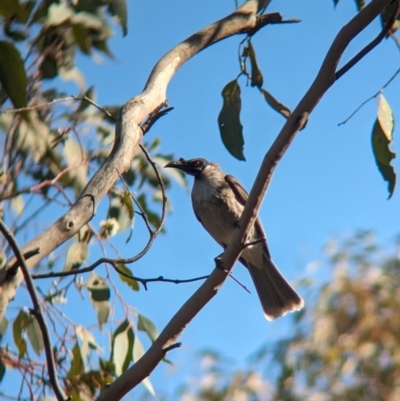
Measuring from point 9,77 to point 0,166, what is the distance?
1.50m

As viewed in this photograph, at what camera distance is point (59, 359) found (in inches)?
128

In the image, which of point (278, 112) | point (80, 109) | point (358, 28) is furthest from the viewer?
point (80, 109)

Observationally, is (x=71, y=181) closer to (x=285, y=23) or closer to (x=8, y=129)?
(x=8, y=129)

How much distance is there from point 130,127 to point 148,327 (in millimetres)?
1365

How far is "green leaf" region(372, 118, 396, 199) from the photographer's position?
8.51ft

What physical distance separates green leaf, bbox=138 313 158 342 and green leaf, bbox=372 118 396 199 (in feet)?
4.10

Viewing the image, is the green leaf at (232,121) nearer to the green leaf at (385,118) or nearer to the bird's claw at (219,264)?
the green leaf at (385,118)

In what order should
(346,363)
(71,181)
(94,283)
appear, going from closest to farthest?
(94,283) < (71,181) < (346,363)

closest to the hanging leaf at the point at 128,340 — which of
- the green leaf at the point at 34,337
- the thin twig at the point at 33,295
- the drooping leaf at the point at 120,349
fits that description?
the drooping leaf at the point at 120,349

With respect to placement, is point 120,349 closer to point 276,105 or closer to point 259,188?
point 276,105

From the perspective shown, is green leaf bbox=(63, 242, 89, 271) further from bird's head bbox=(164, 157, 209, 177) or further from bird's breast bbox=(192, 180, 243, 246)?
bird's head bbox=(164, 157, 209, 177)

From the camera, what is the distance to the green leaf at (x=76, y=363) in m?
3.10

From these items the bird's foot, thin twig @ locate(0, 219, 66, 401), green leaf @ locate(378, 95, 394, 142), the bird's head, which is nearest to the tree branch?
the bird's foot

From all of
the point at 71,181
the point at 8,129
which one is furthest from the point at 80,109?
the point at 8,129
